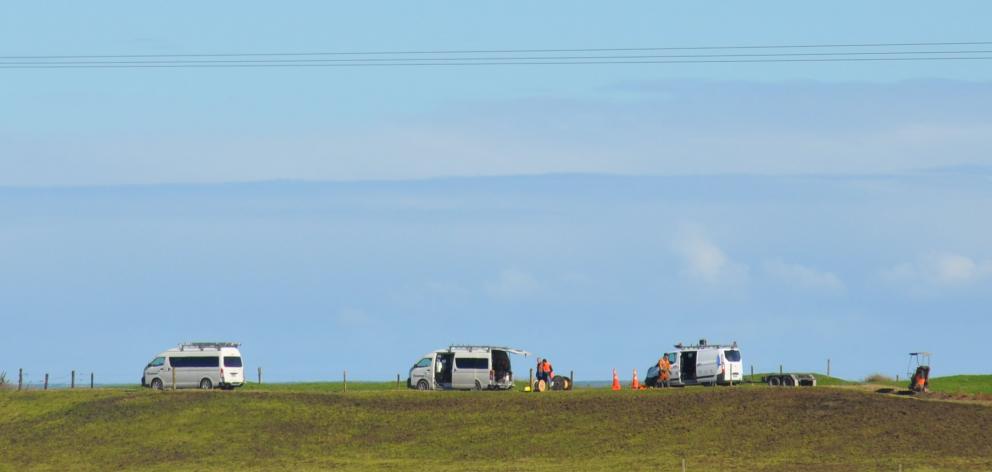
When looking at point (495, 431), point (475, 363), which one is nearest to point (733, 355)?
point (475, 363)

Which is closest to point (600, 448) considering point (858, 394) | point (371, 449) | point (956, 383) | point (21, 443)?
point (371, 449)

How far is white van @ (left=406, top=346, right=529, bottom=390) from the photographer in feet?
270

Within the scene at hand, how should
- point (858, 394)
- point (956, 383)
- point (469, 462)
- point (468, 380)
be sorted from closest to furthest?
point (469, 462), point (858, 394), point (468, 380), point (956, 383)

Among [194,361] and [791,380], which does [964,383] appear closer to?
[791,380]

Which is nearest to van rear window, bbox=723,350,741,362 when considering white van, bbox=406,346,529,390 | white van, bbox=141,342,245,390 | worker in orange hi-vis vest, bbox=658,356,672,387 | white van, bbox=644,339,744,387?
white van, bbox=644,339,744,387

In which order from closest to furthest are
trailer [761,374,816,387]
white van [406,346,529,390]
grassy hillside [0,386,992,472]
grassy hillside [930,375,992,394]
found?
grassy hillside [0,386,992,472], white van [406,346,529,390], trailer [761,374,816,387], grassy hillside [930,375,992,394]

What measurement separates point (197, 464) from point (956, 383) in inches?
1912

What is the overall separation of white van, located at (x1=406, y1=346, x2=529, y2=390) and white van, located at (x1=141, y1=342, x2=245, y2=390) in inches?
403

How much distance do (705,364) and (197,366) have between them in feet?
88.0

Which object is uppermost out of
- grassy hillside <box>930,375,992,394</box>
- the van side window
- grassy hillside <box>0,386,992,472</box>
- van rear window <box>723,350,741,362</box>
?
van rear window <box>723,350,741,362</box>

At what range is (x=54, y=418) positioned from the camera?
7625cm

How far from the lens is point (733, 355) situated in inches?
3297

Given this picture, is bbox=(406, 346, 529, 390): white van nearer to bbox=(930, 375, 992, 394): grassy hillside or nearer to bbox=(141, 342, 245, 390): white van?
bbox=(141, 342, 245, 390): white van

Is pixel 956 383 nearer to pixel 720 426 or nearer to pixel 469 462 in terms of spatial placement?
pixel 720 426
